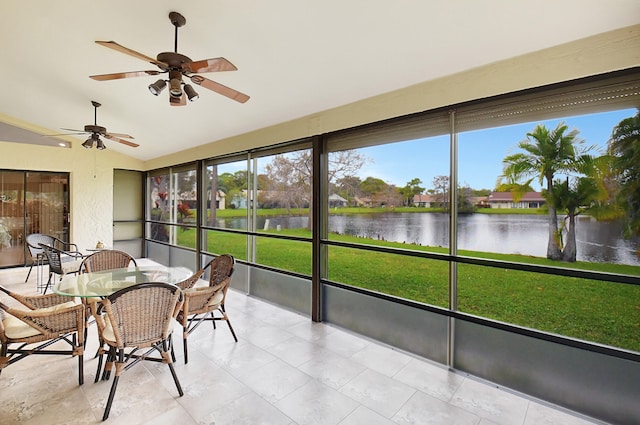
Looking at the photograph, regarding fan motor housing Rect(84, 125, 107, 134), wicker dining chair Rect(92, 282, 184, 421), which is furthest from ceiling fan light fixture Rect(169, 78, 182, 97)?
fan motor housing Rect(84, 125, 107, 134)

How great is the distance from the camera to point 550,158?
2.90 m

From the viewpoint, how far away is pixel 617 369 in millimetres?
2078

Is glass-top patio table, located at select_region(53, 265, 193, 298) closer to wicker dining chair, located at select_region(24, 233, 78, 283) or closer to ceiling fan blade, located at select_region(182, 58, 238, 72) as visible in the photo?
ceiling fan blade, located at select_region(182, 58, 238, 72)

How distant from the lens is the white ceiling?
2.01 m

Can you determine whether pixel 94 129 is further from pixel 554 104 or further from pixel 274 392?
pixel 554 104

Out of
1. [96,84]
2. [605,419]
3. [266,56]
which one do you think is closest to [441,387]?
[605,419]

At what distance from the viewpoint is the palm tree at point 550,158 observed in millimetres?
2676

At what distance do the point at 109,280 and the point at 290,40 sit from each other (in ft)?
9.12

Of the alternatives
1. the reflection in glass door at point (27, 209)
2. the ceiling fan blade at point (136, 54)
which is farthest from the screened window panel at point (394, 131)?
the reflection in glass door at point (27, 209)

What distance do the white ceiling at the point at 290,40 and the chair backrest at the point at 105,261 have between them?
2.14m

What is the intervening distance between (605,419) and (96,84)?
19.8ft

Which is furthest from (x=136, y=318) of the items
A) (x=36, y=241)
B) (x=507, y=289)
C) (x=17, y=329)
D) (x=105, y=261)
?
(x=507, y=289)

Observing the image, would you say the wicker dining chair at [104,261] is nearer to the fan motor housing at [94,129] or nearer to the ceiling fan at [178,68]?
the fan motor housing at [94,129]

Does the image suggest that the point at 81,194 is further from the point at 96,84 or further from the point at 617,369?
the point at 617,369
